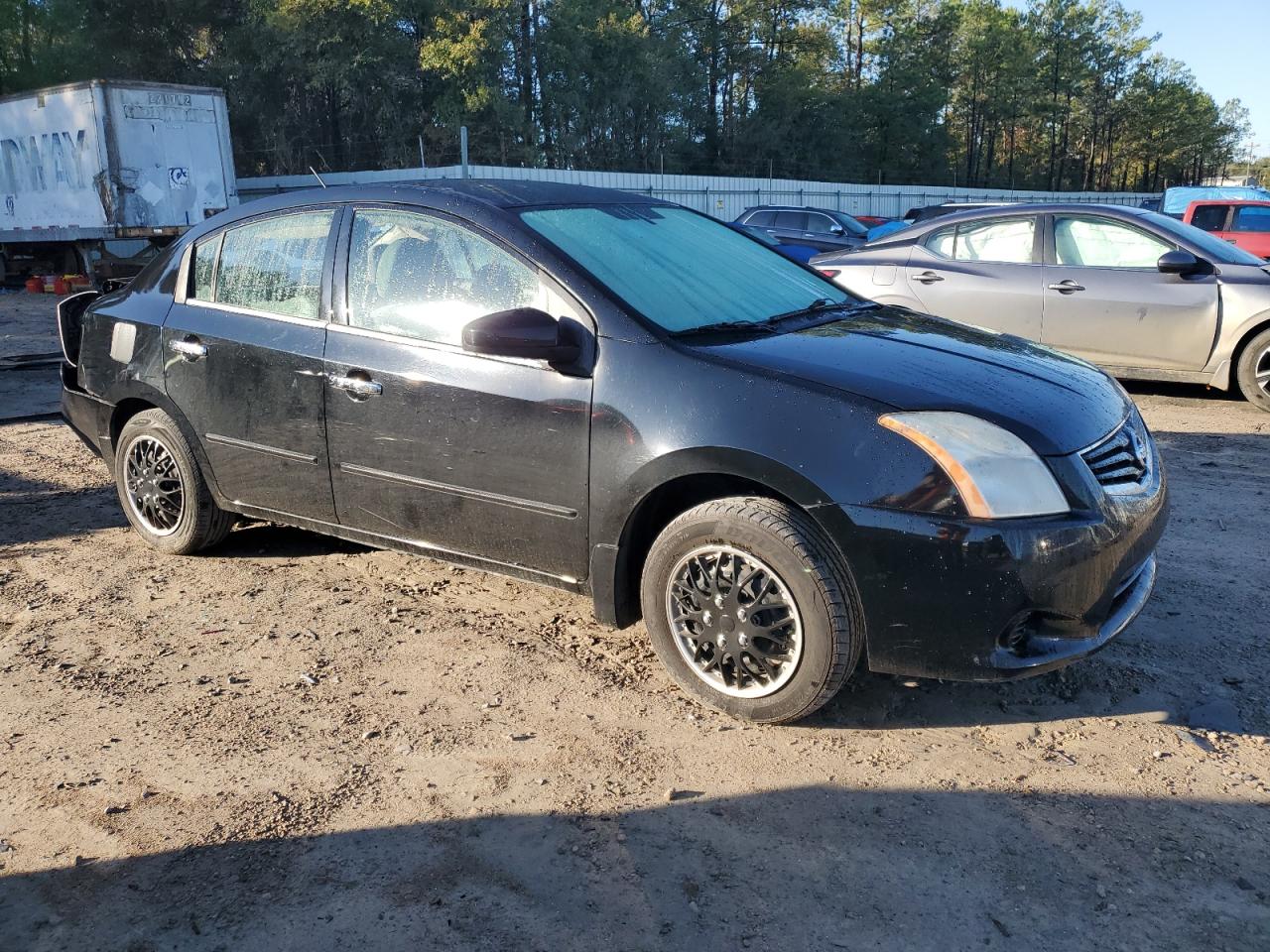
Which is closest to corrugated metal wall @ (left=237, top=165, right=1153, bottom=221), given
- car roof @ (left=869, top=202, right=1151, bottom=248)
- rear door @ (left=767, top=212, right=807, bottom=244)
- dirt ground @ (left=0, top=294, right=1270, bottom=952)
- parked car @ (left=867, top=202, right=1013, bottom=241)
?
parked car @ (left=867, top=202, right=1013, bottom=241)

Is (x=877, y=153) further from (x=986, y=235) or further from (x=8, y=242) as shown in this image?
(x=986, y=235)

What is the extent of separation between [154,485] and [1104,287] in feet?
21.7

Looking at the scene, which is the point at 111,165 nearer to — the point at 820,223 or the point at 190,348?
the point at 820,223

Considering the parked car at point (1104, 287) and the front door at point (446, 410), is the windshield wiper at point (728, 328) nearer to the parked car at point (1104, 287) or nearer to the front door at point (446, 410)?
the front door at point (446, 410)

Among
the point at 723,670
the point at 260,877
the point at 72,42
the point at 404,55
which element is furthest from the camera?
the point at 72,42

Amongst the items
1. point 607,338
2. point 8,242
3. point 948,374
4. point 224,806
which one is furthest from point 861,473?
point 8,242

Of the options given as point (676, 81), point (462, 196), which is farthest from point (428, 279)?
point (676, 81)

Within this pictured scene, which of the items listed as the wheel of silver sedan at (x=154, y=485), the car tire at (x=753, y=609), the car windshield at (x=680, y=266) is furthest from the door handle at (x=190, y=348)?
the car tire at (x=753, y=609)

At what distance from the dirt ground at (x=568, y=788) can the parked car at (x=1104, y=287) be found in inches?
148

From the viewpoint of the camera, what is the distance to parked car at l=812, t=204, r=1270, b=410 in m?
7.57

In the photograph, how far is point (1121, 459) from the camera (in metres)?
3.35

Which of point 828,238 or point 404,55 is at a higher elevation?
point 404,55

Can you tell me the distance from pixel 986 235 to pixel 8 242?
68.4 feet

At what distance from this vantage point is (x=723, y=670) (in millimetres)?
3354
